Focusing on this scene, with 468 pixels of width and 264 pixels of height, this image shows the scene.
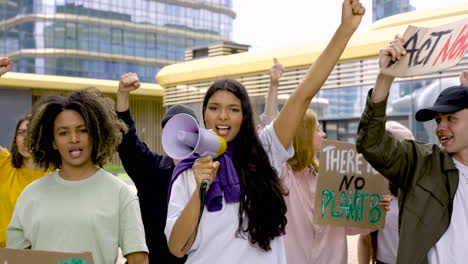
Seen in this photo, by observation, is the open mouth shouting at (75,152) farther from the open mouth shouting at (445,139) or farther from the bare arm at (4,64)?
the open mouth shouting at (445,139)

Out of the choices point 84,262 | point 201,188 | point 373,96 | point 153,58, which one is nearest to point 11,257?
point 84,262

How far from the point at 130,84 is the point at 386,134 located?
1319 mm

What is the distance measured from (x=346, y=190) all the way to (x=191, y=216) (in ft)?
5.72

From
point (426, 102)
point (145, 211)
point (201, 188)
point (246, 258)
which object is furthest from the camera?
point (426, 102)

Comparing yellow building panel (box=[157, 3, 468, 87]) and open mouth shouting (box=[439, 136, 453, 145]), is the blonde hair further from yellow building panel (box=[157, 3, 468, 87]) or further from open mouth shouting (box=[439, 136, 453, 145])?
yellow building panel (box=[157, 3, 468, 87])

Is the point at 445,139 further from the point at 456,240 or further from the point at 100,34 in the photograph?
the point at 100,34

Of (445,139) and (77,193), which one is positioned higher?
(445,139)

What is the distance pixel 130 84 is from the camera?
10.4 feet

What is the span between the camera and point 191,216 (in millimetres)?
2324

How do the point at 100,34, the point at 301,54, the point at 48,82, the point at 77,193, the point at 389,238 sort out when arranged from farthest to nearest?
the point at 100,34, the point at 48,82, the point at 301,54, the point at 389,238, the point at 77,193

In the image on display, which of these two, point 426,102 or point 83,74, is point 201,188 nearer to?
point 426,102

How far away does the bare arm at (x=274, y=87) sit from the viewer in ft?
12.0

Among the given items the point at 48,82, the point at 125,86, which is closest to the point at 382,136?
the point at 125,86

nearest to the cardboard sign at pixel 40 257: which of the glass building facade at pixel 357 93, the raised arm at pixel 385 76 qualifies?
the raised arm at pixel 385 76
